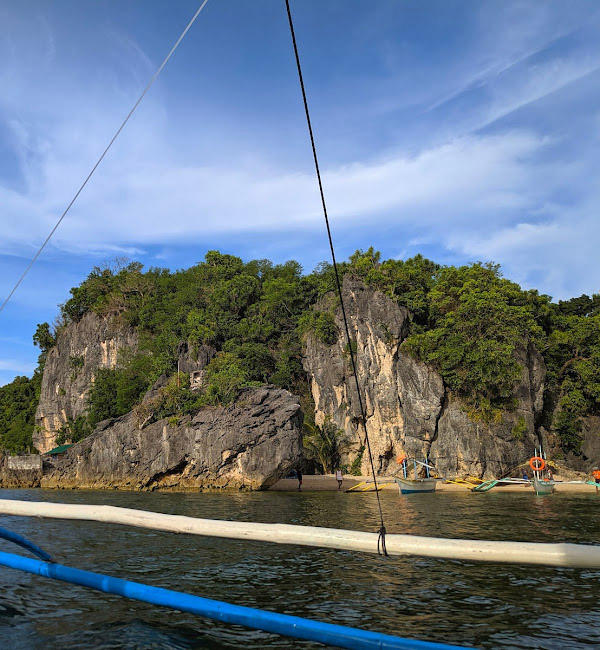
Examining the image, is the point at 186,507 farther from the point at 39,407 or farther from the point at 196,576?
the point at 39,407

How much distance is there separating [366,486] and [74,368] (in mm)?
44382

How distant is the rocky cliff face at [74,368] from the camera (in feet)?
212

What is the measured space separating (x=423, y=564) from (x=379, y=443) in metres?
34.8

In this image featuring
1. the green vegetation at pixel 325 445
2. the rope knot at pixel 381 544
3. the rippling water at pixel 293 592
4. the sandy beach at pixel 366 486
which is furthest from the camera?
the green vegetation at pixel 325 445

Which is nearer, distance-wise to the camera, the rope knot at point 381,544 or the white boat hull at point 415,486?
the rope knot at point 381,544

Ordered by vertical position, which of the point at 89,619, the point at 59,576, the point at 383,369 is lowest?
the point at 89,619

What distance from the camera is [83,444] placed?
4772cm

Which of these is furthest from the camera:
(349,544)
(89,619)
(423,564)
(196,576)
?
(423,564)

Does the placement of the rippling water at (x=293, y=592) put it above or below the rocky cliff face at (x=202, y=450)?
below

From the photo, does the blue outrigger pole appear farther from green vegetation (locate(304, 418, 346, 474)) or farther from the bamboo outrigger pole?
green vegetation (locate(304, 418, 346, 474))

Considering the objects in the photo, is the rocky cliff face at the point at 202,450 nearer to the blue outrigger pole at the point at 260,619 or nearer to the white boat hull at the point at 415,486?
the white boat hull at the point at 415,486

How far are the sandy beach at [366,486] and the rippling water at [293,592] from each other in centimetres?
1890

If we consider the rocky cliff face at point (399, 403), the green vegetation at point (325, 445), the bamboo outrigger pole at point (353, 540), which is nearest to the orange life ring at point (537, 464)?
the rocky cliff face at point (399, 403)

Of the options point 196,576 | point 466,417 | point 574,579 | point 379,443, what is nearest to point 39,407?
point 379,443
